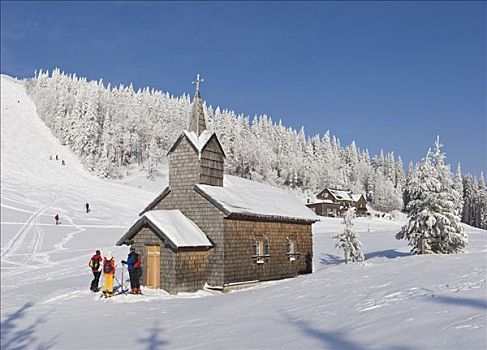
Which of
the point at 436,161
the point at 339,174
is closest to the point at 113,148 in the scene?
the point at 339,174

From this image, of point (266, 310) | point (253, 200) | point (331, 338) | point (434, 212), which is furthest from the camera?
point (434, 212)

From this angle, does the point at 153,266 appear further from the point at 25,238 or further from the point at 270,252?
the point at 25,238

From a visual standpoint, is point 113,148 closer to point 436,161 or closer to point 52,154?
point 52,154

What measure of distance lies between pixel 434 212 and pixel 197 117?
16972 mm

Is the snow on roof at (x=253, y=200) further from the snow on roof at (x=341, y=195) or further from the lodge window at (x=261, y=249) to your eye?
the snow on roof at (x=341, y=195)

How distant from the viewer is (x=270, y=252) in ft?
84.3

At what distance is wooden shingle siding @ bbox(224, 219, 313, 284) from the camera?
22.9m

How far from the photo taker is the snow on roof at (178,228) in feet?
69.8

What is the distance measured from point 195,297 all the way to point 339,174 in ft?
428

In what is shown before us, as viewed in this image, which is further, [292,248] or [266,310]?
[292,248]

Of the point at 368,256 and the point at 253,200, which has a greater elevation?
the point at 253,200

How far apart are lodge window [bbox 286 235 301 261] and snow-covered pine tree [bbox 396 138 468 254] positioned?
29.8 feet

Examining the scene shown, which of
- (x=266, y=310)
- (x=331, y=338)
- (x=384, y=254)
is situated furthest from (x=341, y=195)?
(x=331, y=338)

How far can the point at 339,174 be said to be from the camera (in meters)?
147
